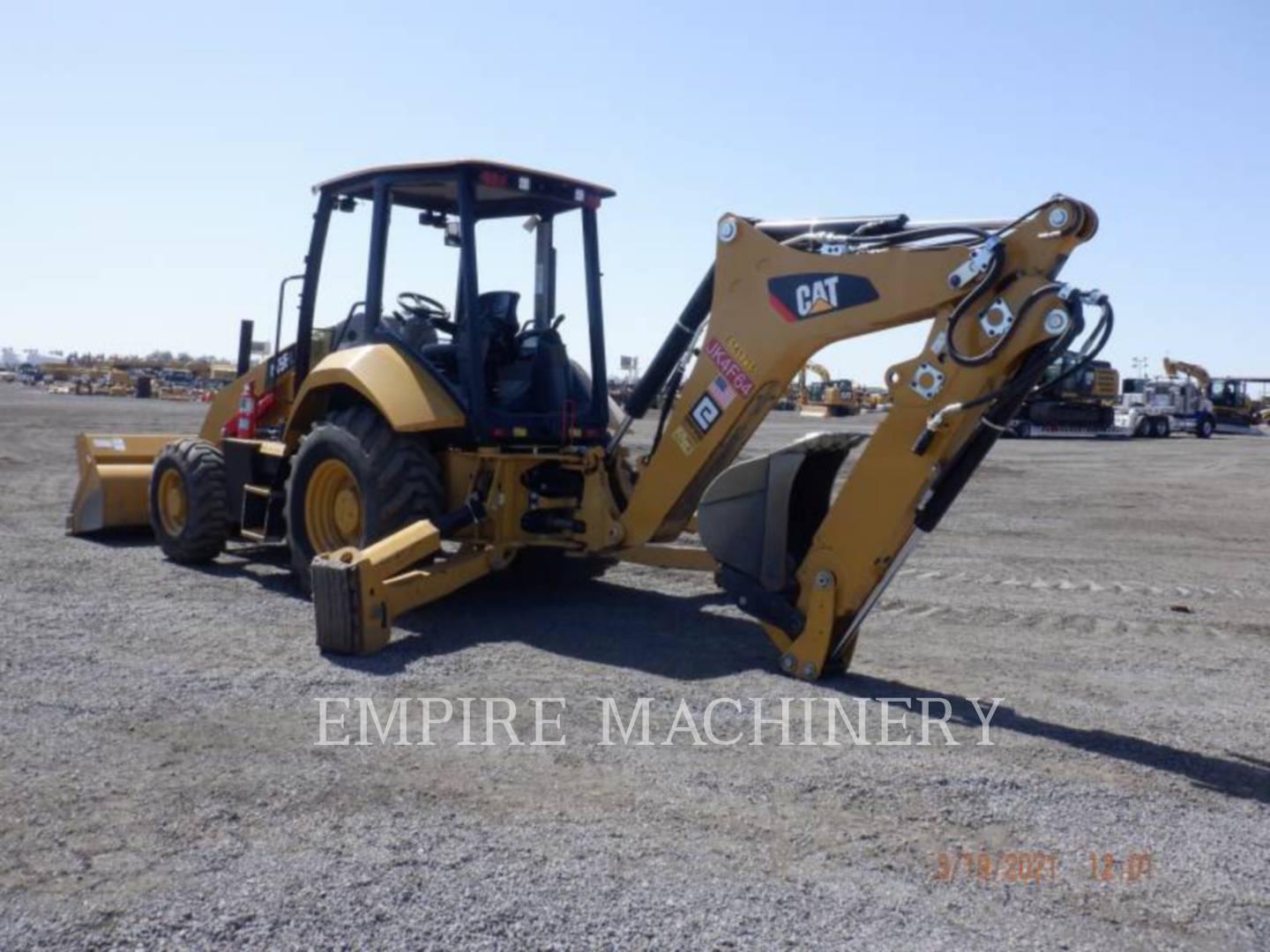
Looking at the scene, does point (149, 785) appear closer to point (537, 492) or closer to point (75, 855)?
point (75, 855)

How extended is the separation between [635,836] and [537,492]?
393cm

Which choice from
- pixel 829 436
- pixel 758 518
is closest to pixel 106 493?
pixel 758 518

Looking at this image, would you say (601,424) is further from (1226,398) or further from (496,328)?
(1226,398)

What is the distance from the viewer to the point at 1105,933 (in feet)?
11.6

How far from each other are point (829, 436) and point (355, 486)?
3.08m

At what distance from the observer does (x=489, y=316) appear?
820 cm

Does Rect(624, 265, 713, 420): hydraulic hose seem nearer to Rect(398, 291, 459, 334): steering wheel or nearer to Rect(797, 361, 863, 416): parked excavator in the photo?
Rect(398, 291, 459, 334): steering wheel

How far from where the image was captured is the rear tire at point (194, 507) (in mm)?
9344

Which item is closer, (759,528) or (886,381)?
(886,381)

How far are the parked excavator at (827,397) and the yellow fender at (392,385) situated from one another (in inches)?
1405

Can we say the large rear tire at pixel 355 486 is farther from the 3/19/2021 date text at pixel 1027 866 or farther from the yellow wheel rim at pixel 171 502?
the 3/19/2021 date text at pixel 1027 866

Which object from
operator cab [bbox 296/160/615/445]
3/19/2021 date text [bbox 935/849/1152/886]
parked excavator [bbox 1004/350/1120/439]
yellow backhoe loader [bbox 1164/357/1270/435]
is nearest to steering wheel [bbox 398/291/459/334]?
operator cab [bbox 296/160/615/445]

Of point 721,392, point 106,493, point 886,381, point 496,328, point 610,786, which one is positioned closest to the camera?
point 610,786

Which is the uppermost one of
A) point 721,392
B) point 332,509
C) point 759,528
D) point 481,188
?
point 481,188
